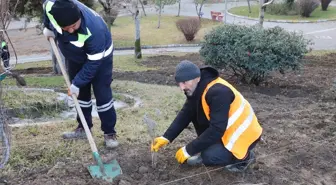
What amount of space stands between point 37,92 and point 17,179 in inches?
131

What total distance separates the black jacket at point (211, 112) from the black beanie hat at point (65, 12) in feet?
4.12

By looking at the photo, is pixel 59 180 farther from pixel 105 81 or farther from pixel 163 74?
pixel 163 74

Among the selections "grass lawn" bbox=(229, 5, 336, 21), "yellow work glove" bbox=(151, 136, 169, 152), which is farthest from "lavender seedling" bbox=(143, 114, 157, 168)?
"grass lawn" bbox=(229, 5, 336, 21)

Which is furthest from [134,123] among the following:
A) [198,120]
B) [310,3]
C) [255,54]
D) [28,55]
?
[310,3]

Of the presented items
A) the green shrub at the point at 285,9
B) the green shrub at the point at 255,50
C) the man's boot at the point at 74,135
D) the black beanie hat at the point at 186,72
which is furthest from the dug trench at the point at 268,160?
the green shrub at the point at 285,9

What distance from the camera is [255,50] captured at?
8359 millimetres

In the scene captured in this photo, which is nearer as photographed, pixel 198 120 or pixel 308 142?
pixel 198 120

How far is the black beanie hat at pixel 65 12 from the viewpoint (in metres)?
3.74

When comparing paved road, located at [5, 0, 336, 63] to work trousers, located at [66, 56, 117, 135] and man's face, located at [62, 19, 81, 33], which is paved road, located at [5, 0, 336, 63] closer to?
work trousers, located at [66, 56, 117, 135]

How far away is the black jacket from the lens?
142 inches

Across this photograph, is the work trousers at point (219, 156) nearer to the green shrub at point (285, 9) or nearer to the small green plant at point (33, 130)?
the small green plant at point (33, 130)

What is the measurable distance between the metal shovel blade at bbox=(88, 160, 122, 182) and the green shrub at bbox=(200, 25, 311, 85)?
502 centimetres

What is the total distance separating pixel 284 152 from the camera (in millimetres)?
4680

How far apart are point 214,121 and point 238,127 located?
28 centimetres
